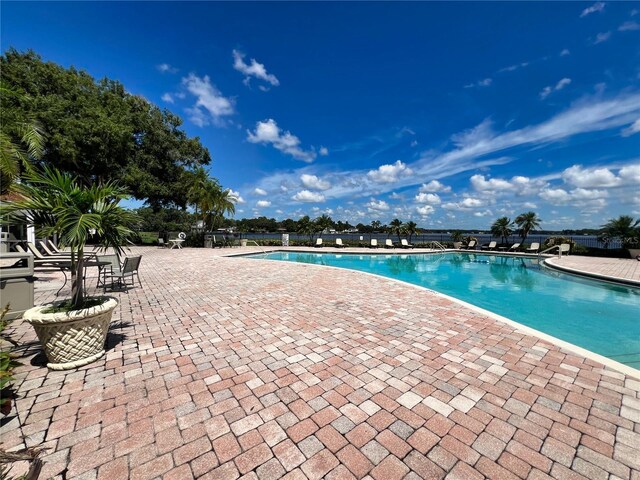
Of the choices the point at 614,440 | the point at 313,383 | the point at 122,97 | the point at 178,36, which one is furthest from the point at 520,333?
the point at 122,97

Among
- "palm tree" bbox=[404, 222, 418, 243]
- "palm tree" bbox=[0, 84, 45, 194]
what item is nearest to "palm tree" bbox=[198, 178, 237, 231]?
"palm tree" bbox=[0, 84, 45, 194]

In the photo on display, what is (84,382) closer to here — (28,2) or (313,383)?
(313,383)

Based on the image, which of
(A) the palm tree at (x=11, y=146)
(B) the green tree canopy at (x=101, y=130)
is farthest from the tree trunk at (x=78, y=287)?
(B) the green tree canopy at (x=101, y=130)

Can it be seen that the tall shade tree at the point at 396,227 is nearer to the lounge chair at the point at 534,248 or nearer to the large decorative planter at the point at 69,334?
the lounge chair at the point at 534,248

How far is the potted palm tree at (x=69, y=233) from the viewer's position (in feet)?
9.27

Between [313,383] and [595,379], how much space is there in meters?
3.10

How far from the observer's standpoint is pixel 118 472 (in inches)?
67.1

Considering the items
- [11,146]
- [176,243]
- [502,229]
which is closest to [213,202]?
[176,243]

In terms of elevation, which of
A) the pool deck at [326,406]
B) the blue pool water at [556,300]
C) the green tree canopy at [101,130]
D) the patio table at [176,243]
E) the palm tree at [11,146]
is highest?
the green tree canopy at [101,130]

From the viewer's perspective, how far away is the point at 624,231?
1631cm

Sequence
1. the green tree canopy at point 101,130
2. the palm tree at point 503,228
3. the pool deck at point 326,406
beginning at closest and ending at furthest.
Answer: the pool deck at point 326,406 < the green tree canopy at point 101,130 < the palm tree at point 503,228

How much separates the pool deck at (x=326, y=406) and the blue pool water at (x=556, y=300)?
248 centimetres

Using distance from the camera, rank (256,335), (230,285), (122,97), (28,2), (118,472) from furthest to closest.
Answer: (122,97)
(28,2)
(230,285)
(256,335)
(118,472)

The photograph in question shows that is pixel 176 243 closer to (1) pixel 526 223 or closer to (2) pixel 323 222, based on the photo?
(2) pixel 323 222
